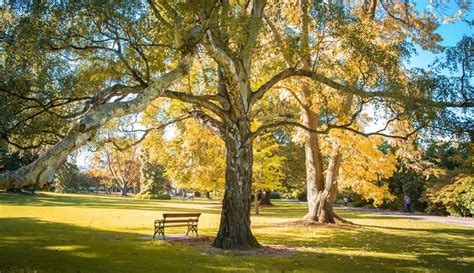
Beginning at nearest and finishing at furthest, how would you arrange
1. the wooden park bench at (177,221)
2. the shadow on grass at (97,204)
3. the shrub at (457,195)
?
the wooden park bench at (177,221), the shrub at (457,195), the shadow on grass at (97,204)

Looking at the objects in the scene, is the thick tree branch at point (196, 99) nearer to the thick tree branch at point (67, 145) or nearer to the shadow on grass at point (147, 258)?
the thick tree branch at point (67, 145)

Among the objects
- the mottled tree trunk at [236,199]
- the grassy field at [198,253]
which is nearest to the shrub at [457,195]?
the grassy field at [198,253]

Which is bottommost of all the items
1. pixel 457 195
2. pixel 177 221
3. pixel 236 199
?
pixel 177 221

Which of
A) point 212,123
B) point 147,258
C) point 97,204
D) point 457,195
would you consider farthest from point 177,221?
point 457,195

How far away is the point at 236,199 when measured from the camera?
1385cm

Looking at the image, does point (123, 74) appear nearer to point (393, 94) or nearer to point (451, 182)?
point (393, 94)

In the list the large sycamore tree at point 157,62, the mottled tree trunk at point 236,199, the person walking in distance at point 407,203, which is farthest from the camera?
the person walking in distance at point 407,203

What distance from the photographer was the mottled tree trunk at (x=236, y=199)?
13734 mm

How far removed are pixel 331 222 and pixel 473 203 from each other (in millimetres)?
16224

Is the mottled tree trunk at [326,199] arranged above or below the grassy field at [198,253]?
above

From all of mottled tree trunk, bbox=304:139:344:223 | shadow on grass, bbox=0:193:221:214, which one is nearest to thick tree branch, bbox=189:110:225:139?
mottled tree trunk, bbox=304:139:344:223

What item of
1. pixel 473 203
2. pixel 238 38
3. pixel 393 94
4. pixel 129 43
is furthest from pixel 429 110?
pixel 473 203

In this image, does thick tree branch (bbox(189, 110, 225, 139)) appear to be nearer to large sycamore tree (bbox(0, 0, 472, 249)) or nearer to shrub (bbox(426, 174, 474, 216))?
large sycamore tree (bbox(0, 0, 472, 249))

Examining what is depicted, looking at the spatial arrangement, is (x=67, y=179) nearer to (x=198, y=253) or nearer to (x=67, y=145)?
(x=198, y=253)
